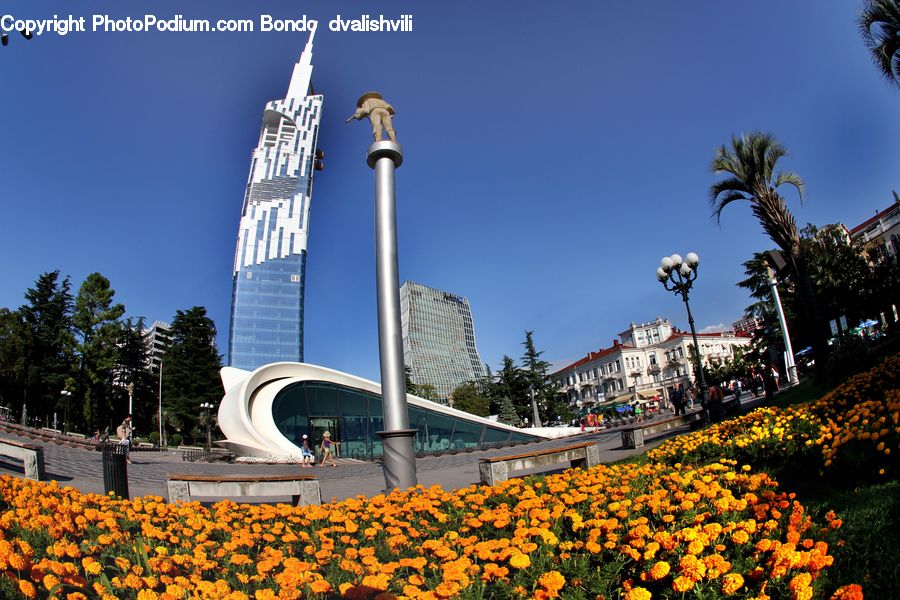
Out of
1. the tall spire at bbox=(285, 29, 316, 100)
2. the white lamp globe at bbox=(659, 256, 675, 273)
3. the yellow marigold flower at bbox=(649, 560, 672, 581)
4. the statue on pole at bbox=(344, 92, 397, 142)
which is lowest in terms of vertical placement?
the yellow marigold flower at bbox=(649, 560, 672, 581)

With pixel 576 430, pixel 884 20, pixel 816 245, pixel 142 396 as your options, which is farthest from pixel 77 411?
pixel 816 245

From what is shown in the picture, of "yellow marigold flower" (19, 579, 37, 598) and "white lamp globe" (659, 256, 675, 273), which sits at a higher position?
"white lamp globe" (659, 256, 675, 273)

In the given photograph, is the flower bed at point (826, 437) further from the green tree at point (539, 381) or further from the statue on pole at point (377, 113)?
the green tree at point (539, 381)

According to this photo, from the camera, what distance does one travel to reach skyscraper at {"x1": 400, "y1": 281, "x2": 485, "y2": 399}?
400 ft

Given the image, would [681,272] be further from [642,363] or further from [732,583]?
[642,363]

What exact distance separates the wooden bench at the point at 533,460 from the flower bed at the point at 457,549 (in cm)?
279

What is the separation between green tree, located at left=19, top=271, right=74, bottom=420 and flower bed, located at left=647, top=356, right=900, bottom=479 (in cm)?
4851

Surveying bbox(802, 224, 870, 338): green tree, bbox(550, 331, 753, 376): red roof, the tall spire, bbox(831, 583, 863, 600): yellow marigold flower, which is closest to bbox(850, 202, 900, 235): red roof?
bbox(802, 224, 870, 338): green tree

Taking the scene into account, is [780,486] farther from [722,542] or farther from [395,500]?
[395,500]

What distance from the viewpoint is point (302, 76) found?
130750 millimetres

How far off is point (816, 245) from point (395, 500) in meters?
40.9

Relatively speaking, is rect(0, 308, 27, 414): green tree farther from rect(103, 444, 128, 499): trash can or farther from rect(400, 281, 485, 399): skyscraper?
rect(400, 281, 485, 399): skyscraper

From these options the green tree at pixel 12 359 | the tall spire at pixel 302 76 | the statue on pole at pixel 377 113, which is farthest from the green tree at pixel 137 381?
the tall spire at pixel 302 76

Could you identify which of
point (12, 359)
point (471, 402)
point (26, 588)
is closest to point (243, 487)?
point (26, 588)
